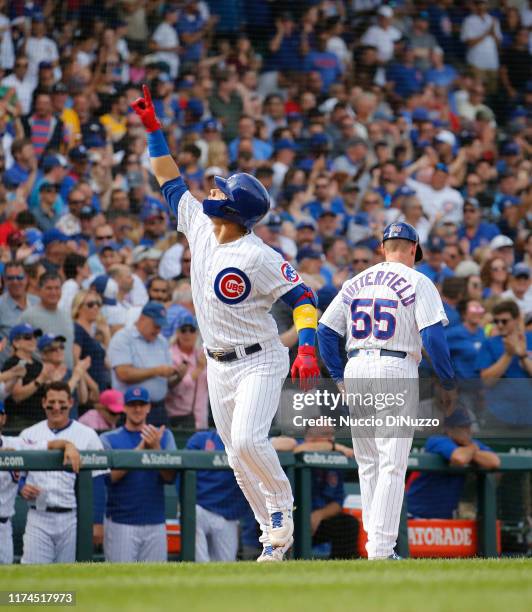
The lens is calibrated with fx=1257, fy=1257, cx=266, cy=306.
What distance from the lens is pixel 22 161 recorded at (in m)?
11.1

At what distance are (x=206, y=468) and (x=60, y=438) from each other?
92 centimetres

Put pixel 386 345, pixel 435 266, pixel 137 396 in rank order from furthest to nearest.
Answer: pixel 435 266, pixel 137 396, pixel 386 345

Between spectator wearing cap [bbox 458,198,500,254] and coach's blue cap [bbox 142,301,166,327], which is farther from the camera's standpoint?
spectator wearing cap [bbox 458,198,500,254]

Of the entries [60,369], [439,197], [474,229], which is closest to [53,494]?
[60,369]

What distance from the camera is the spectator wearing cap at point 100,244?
33.5 ft

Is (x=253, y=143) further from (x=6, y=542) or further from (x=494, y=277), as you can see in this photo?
(x=6, y=542)

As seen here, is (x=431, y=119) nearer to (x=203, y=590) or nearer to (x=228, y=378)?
(x=228, y=378)

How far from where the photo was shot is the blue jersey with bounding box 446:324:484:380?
368 inches

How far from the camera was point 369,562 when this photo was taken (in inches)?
215

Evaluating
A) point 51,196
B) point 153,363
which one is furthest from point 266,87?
point 153,363

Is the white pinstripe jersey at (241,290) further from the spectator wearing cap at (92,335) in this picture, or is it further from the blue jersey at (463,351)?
the blue jersey at (463,351)

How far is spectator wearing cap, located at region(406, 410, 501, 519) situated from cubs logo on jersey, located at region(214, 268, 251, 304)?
9.46 feet

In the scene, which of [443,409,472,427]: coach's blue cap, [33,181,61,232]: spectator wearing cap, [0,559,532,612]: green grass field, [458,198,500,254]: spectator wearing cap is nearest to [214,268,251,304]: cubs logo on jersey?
[0,559,532,612]: green grass field

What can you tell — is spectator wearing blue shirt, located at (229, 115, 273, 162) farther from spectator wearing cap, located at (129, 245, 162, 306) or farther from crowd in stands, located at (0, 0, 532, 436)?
spectator wearing cap, located at (129, 245, 162, 306)
